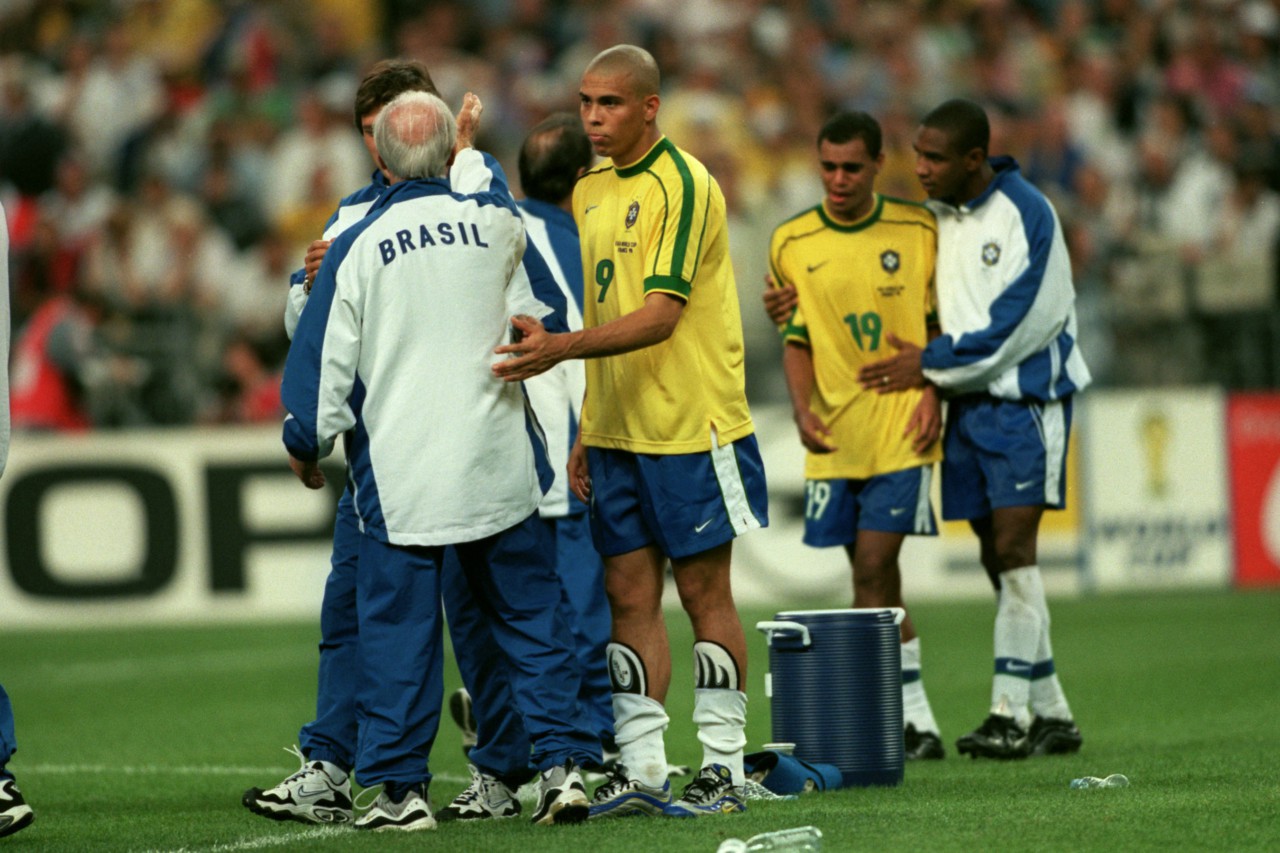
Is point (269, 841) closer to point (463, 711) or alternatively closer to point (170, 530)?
point (463, 711)

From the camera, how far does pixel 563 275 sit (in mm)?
7043

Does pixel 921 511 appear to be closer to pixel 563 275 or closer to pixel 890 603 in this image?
pixel 890 603

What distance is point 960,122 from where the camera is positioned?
23.6 feet

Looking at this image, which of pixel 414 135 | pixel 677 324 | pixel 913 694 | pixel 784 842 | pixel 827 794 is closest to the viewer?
pixel 784 842

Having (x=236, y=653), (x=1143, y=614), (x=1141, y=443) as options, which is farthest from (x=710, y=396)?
(x=1141, y=443)

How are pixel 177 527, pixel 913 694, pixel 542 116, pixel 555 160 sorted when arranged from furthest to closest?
pixel 542 116, pixel 177 527, pixel 913 694, pixel 555 160

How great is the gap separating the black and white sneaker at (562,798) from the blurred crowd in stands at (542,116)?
9.44 m

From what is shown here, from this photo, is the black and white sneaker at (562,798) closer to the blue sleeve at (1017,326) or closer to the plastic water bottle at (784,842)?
the plastic water bottle at (784,842)

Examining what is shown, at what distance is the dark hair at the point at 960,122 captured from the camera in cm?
718

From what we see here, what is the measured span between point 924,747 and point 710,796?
1.87 m

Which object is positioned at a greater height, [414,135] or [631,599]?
[414,135]

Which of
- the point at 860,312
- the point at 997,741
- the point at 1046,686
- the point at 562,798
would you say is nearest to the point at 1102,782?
the point at 997,741

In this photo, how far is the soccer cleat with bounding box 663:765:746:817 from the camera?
5457 mm

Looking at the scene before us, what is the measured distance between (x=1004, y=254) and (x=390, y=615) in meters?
3.00
